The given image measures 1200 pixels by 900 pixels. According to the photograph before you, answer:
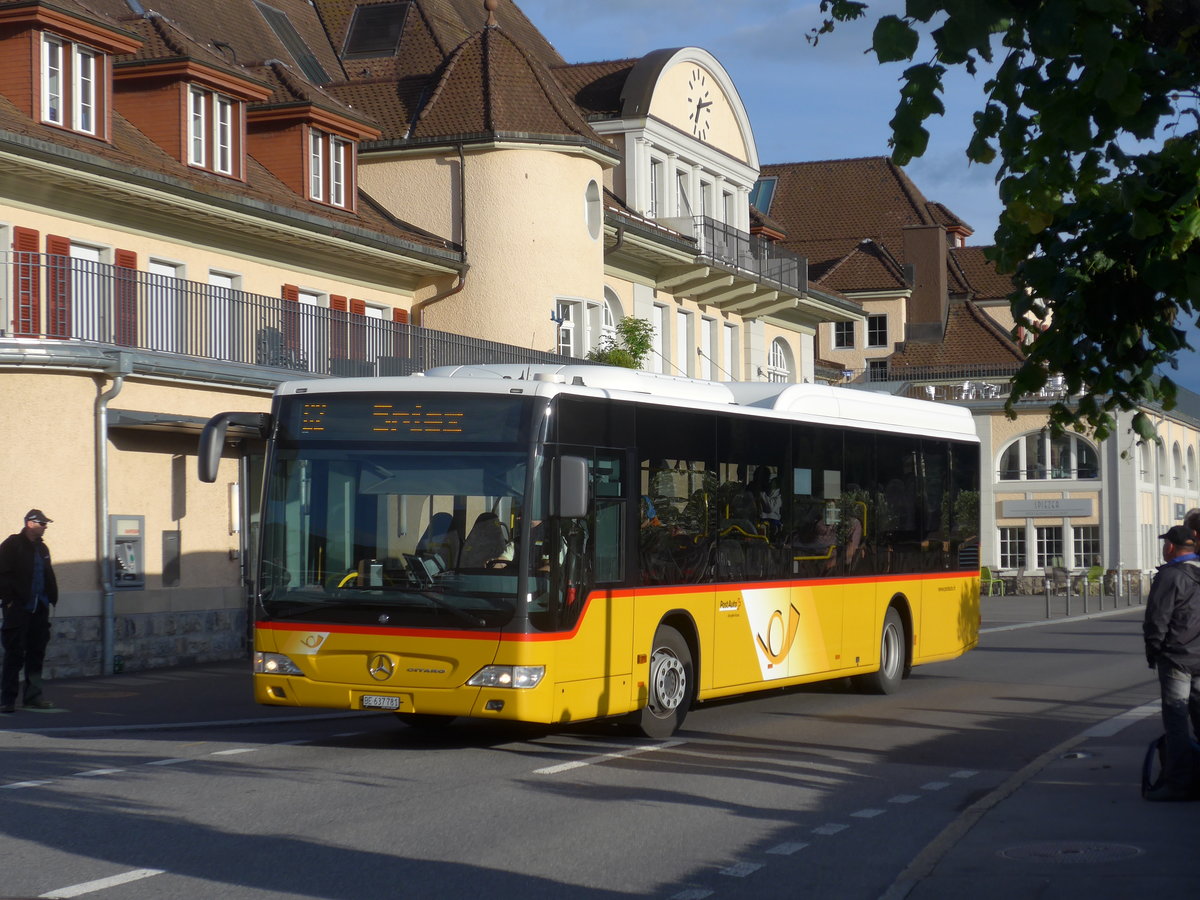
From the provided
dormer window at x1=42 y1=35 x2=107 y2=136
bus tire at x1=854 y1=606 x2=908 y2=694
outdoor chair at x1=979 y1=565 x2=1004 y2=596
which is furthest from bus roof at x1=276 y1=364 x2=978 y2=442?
outdoor chair at x1=979 y1=565 x2=1004 y2=596

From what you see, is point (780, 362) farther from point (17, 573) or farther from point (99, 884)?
point (99, 884)

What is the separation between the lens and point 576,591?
519 inches

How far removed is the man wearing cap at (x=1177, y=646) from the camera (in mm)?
10531

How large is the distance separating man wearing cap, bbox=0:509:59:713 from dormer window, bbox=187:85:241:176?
12.1m

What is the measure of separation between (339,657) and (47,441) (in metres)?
9.72

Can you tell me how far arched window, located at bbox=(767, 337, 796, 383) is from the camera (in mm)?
49625

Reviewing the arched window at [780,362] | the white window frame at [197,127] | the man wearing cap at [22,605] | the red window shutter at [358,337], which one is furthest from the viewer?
the arched window at [780,362]

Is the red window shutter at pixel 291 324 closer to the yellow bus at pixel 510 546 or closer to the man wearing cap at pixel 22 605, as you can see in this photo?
the man wearing cap at pixel 22 605

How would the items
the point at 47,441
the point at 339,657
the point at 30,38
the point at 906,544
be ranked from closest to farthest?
the point at 339,657, the point at 906,544, the point at 47,441, the point at 30,38

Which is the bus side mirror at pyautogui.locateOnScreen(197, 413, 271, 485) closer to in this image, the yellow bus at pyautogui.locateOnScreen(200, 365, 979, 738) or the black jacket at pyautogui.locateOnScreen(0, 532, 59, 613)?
the yellow bus at pyautogui.locateOnScreen(200, 365, 979, 738)

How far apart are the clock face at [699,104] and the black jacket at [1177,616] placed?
112 ft

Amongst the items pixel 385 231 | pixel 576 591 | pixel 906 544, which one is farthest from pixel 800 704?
pixel 385 231

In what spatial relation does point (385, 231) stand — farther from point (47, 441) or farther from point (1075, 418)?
point (1075, 418)

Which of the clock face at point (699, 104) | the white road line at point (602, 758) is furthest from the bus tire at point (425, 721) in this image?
the clock face at point (699, 104)
